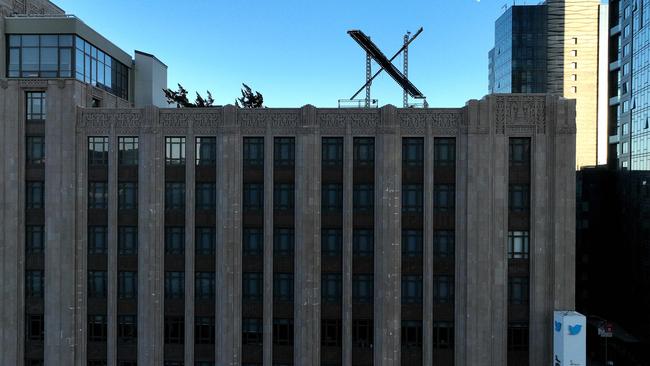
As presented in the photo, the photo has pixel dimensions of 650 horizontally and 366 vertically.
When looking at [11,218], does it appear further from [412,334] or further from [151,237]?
[412,334]

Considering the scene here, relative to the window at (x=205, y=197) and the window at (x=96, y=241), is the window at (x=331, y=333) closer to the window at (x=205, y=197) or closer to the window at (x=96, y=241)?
the window at (x=205, y=197)

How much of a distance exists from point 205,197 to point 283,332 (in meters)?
11.8

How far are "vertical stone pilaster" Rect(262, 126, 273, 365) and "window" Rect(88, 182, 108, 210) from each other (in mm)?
12378

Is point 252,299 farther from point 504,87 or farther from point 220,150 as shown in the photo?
point 504,87

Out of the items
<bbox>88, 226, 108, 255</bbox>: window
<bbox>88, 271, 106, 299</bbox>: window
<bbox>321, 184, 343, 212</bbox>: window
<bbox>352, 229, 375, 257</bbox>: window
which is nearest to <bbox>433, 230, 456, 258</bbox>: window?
<bbox>352, 229, 375, 257</bbox>: window

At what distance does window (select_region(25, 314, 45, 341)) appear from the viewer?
32.8 m

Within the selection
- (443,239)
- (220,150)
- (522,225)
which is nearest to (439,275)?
(443,239)

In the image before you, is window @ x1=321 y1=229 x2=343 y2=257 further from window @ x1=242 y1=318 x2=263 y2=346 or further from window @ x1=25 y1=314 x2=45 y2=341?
window @ x1=25 y1=314 x2=45 y2=341

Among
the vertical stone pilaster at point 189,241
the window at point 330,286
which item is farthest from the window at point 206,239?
the window at point 330,286

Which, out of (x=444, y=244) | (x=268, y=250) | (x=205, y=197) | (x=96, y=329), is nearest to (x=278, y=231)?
(x=268, y=250)

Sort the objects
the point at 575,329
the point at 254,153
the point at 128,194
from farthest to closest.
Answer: the point at 128,194 < the point at 254,153 < the point at 575,329

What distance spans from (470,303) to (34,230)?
109 feet

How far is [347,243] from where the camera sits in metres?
31.6

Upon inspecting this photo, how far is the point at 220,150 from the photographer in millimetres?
32031
